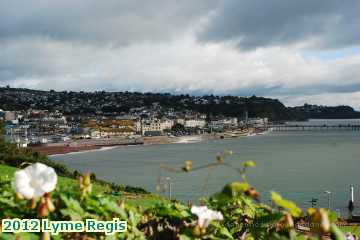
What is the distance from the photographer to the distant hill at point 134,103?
6191 inches

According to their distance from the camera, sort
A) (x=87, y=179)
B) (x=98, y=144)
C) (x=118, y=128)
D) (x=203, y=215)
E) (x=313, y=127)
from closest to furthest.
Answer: (x=203, y=215)
(x=87, y=179)
(x=98, y=144)
(x=118, y=128)
(x=313, y=127)

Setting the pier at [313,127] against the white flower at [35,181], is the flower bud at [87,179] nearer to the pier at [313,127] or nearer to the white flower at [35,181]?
the white flower at [35,181]

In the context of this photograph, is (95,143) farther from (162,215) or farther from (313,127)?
(313,127)

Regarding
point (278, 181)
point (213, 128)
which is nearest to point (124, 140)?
point (213, 128)

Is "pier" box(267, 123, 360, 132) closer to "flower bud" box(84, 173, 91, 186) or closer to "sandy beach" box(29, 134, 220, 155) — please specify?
"sandy beach" box(29, 134, 220, 155)

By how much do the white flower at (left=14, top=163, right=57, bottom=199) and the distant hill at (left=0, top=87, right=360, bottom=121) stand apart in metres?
149

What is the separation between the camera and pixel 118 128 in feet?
355

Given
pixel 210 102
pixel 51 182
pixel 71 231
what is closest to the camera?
pixel 51 182

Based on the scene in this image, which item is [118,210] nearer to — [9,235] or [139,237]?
[139,237]

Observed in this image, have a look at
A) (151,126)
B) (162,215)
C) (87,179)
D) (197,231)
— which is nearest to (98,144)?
(151,126)

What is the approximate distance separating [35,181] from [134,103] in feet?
540

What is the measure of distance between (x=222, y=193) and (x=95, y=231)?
1.62 feet

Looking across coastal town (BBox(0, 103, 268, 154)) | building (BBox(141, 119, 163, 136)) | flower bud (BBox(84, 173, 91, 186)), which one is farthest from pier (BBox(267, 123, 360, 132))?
flower bud (BBox(84, 173, 91, 186))

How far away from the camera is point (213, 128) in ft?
443
